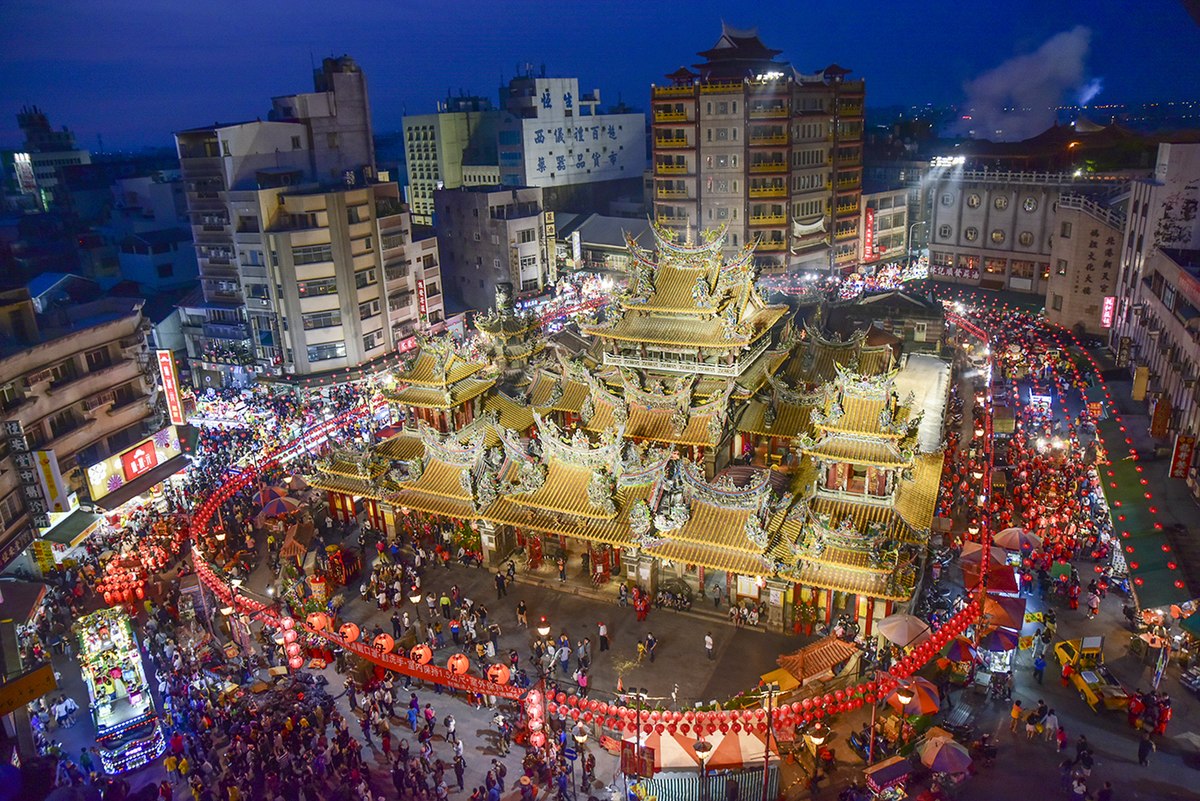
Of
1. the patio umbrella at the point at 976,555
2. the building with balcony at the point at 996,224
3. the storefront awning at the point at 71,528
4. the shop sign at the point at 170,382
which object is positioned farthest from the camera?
the building with balcony at the point at 996,224

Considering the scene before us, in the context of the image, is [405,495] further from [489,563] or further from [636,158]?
[636,158]

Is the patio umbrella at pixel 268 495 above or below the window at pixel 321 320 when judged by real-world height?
below

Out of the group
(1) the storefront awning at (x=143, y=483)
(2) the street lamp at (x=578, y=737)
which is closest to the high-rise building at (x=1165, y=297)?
(2) the street lamp at (x=578, y=737)

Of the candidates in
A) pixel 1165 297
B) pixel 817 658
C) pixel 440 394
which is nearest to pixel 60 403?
pixel 440 394

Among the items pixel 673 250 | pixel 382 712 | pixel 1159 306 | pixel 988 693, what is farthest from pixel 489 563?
pixel 1159 306

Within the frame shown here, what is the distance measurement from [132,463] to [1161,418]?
53.3 meters

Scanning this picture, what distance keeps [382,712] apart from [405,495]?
11.0 metres

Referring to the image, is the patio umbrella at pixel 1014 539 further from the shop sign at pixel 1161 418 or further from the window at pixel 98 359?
the window at pixel 98 359

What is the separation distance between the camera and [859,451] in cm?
2881

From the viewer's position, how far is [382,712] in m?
27.1

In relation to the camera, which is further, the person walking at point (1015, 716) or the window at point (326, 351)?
the window at point (326, 351)

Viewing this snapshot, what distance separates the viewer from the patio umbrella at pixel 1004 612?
1073 inches

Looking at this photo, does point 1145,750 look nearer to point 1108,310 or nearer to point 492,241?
point 1108,310

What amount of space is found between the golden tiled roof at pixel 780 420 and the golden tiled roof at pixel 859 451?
8.37m
